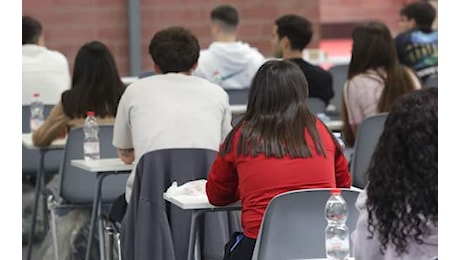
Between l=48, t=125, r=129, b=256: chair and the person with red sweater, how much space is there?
1.75 m

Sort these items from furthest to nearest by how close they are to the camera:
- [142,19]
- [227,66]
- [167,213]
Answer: [142,19] < [227,66] < [167,213]

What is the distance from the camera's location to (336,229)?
3.02 meters

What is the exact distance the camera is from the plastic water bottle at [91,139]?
519 cm

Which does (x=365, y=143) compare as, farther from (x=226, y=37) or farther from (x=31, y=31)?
Answer: (x=226, y=37)

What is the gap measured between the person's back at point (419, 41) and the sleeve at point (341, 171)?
15.0 feet

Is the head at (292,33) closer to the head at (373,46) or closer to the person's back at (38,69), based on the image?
the head at (373,46)

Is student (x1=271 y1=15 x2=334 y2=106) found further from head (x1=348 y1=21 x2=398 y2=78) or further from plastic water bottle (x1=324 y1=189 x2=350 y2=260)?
plastic water bottle (x1=324 y1=189 x2=350 y2=260)

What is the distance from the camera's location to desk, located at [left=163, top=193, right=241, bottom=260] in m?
3.76

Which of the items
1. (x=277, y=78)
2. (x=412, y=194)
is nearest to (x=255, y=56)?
(x=277, y=78)

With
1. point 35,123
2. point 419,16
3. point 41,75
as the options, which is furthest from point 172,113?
point 419,16

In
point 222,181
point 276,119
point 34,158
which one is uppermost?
point 276,119

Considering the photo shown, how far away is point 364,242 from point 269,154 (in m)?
1.00

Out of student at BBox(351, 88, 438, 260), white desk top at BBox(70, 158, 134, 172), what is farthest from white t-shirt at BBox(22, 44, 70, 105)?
student at BBox(351, 88, 438, 260)
